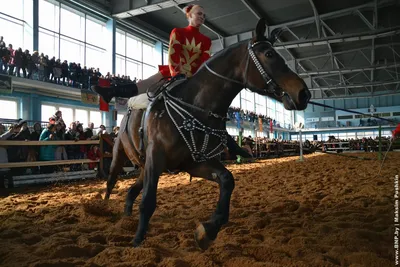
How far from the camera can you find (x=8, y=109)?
14906 millimetres

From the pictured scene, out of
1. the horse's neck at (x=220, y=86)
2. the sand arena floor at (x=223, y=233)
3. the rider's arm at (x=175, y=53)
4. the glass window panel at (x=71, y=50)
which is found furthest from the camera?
the glass window panel at (x=71, y=50)

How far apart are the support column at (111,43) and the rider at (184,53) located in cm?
1725

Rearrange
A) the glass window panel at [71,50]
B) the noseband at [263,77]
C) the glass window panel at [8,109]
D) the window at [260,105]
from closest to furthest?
the noseband at [263,77] < the glass window panel at [8,109] < the glass window panel at [71,50] < the window at [260,105]

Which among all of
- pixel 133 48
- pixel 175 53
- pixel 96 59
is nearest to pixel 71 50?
pixel 96 59

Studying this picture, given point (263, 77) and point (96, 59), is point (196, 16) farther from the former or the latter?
point (96, 59)

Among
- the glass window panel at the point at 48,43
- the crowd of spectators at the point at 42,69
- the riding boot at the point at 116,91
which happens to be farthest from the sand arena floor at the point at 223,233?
the glass window panel at the point at 48,43

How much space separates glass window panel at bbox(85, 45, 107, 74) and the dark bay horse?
58.5 feet

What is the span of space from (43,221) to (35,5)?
51.6 feet

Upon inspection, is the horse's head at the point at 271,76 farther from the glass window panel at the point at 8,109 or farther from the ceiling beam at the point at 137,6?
the glass window panel at the point at 8,109

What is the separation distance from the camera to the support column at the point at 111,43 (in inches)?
751

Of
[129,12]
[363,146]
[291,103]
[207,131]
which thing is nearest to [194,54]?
[207,131]

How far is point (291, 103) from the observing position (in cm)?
220

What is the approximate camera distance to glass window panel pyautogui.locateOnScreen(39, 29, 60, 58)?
16.2 meters

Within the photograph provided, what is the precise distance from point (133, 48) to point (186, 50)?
66.1 ft
